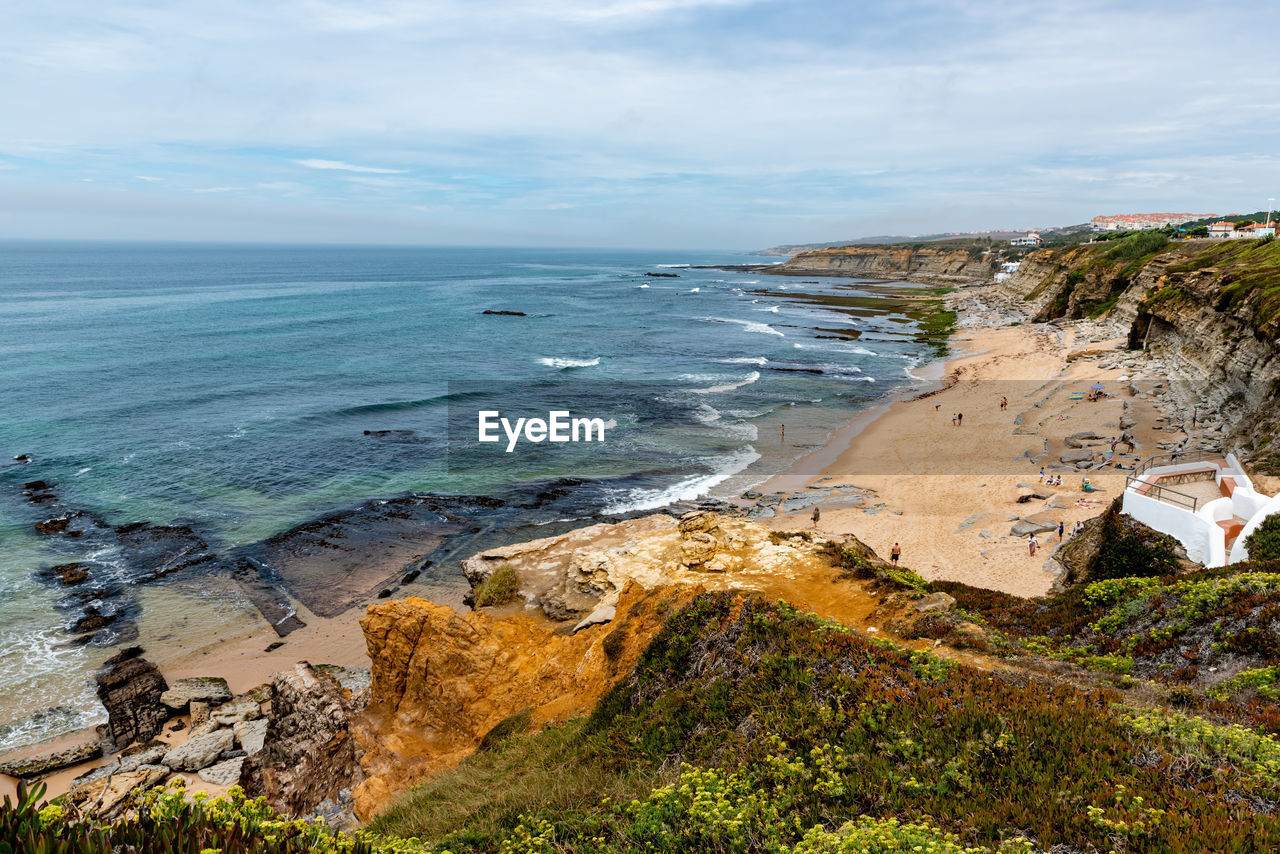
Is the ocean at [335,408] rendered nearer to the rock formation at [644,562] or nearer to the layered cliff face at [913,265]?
the rock formation at [644,562]

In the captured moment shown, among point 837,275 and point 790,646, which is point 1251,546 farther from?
point 837,275

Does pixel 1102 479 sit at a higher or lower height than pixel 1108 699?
lower

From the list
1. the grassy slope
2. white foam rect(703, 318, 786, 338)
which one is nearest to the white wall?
the grassy slope

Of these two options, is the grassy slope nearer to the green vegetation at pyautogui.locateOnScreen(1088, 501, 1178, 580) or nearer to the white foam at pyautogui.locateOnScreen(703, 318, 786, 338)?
the green vegetation at pyautogui.locateOnScreen(1088, 501, 1178, 580)

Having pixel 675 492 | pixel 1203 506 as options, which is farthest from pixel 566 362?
pixel 1203 506


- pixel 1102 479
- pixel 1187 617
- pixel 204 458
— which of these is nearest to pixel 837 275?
pixel 1102 479

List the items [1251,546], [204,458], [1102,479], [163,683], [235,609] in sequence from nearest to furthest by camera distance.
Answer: [1251,546] → [163,683] → [235,609] → [1102,479] → [204,458]

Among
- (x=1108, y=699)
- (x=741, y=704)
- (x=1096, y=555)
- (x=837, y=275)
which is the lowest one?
(x=1096, y=555)

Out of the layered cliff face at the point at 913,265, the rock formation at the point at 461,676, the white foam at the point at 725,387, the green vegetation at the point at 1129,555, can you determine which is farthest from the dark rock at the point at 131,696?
the layered cliff face at the point at 913,265
